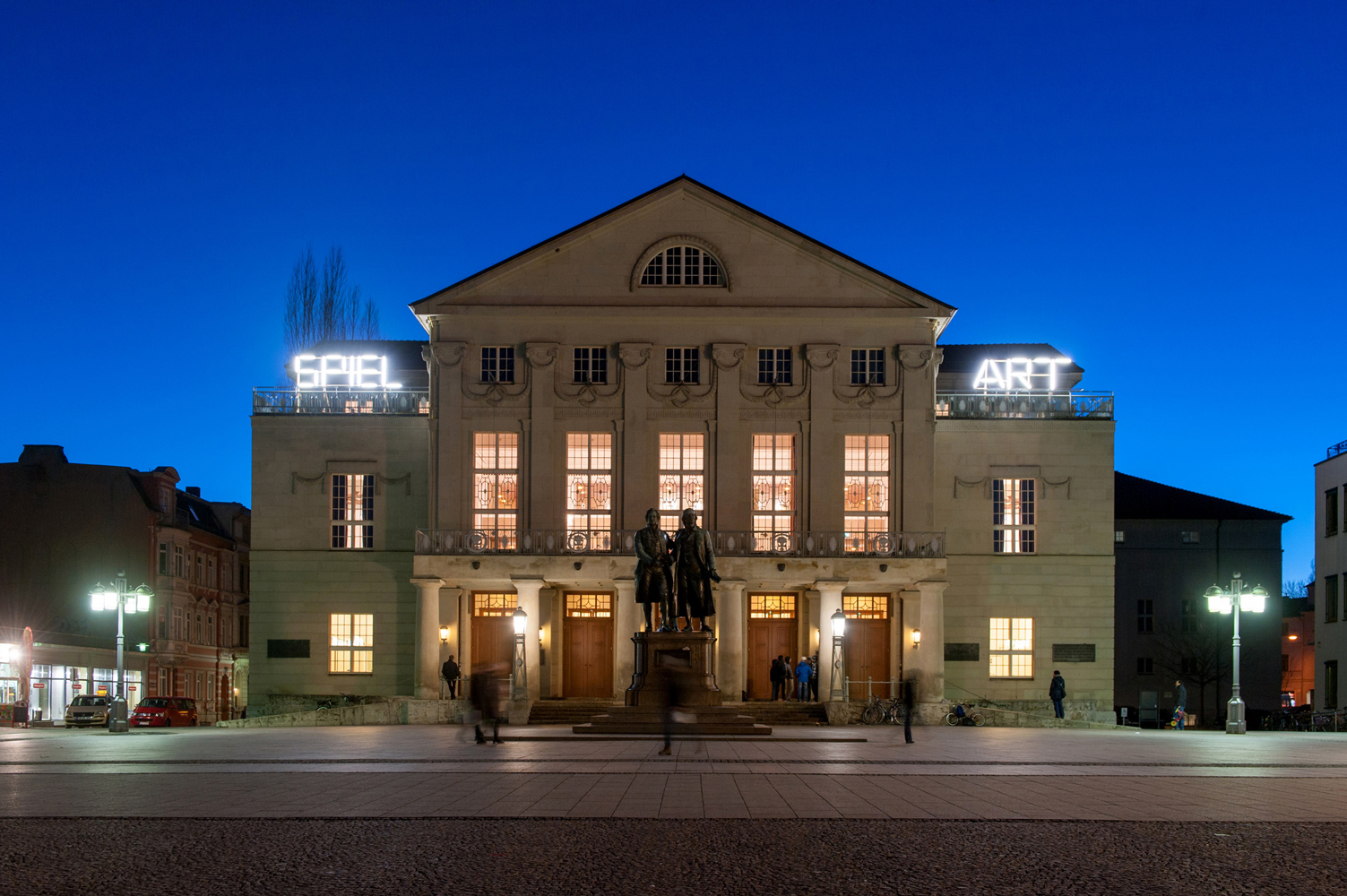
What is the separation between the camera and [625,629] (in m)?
44.2

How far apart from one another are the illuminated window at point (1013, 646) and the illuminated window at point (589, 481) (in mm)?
13776

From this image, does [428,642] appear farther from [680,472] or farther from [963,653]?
[963,653]

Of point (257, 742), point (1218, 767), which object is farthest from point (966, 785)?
point (257, 742)

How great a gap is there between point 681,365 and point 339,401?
478 inches

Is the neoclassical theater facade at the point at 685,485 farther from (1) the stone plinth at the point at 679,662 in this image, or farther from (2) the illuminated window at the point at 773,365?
(1) the stone plinth at the point at 679,662

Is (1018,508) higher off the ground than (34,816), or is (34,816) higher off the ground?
(1018,508)

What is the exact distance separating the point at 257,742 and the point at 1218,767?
19277 mm

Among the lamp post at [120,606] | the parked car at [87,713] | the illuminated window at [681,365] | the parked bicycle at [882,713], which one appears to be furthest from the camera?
the parked car at [87,713]

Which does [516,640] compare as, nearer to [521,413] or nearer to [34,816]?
[521,413]

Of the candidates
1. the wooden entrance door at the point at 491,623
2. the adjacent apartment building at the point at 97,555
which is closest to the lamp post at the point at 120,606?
the wooden entrance door at the point at 491,623

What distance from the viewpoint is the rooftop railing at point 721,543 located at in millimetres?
44844

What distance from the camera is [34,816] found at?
47.5ft

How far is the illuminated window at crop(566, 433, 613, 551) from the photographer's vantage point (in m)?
46.6

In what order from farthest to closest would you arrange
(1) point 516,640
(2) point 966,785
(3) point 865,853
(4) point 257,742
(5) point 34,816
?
1. (1) point 516,640
2. (4) point 257,742
3. (2) point 966,785
4. (5) point 34,816
5. (3) point 865,853
